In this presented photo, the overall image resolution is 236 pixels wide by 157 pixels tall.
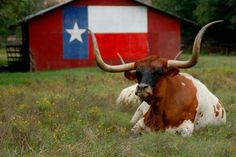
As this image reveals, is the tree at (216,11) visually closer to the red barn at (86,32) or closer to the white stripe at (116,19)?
the red barn at (86,32)

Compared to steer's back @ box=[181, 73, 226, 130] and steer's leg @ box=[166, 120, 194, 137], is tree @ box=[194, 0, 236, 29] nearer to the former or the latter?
steer's back @ box=[181, 73, 226, 130]

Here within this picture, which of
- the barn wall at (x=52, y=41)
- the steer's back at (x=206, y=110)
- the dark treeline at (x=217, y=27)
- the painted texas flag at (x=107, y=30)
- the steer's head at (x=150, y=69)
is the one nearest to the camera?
the steer's head at (x=150, y=69)

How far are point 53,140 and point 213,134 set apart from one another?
2631mm

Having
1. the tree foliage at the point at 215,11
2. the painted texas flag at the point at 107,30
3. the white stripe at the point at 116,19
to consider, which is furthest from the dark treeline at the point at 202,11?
the white stripe at the point at 116,19

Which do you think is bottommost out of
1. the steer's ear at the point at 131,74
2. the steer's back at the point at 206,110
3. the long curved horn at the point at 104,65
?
the steer's back at the point at 206,110

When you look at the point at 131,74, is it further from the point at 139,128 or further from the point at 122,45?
the point at 122,45

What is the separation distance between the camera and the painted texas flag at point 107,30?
31750 mm

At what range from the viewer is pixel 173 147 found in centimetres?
806

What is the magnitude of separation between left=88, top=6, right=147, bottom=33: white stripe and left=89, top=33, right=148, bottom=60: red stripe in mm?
269

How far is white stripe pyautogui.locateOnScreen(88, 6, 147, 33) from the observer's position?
1262 inches

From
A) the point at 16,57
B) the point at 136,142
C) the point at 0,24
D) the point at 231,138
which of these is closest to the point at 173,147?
the point at 136,142

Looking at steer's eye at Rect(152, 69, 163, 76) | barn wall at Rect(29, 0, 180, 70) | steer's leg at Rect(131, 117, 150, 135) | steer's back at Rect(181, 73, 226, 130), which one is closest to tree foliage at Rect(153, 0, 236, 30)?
barn wall at Rect(29, 0, 180, 70)

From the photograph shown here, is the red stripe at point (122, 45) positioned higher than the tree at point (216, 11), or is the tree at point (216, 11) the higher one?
the tree at point (216, 11)

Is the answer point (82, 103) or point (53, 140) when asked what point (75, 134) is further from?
point (82, 103)
